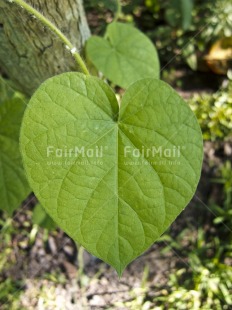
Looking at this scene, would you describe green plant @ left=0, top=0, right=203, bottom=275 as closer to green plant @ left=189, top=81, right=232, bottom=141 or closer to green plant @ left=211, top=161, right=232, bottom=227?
green plant @ left=211, top=161, right=232, bottom=227

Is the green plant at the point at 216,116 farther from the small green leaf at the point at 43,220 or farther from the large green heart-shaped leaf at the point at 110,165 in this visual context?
the large green heart-shaped leaf at the point at 110,165

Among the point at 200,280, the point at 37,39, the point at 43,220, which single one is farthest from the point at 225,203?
the point at 37,39

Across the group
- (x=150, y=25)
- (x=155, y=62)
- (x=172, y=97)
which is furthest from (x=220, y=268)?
(x=150, y=25)

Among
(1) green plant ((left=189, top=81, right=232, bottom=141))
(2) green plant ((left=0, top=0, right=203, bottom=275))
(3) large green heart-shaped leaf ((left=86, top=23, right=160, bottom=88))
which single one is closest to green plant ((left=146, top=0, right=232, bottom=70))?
(1) green plant ((left=189, top=81, right=232, bottom=141))

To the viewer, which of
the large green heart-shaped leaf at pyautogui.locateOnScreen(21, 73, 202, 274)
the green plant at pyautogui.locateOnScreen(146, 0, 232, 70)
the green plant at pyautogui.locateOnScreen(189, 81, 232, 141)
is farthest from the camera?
the green plant at pyautogui.locateOnScreen(146, 0, 232, 70)

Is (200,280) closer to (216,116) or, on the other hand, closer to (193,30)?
(216,116)
